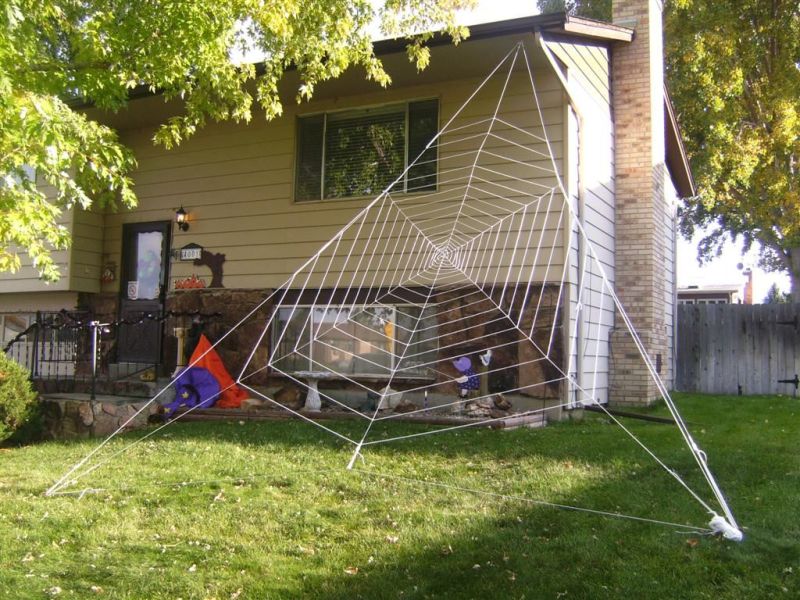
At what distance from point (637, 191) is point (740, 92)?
26.2 feet

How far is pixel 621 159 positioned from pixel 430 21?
137 inches

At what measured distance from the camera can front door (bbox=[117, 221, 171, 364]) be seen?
386 inches

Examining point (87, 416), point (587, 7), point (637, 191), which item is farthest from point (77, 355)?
point (587, 7)

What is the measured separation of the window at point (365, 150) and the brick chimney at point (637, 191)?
8.62ft

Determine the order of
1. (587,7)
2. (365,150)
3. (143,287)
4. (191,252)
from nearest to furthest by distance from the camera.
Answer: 1. (365,150)
2. (191,252)
3. (143,287)
4. (587,7)

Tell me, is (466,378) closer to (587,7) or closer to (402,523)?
(402,523)

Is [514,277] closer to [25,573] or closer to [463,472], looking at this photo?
[463,472]

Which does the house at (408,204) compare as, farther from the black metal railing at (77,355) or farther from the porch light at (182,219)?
the black metal railing at (77,355)

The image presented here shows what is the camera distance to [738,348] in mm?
11930

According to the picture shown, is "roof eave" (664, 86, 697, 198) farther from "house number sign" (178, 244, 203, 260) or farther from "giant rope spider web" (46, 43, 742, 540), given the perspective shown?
"house number sign" (178, 244, 203, 260)

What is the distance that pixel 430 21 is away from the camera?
23.2 feet

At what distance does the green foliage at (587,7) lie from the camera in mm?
17750

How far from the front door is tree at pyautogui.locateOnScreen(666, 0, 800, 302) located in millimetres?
11376

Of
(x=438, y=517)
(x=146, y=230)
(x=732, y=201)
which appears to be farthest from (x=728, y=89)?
(x=438, y=517)
